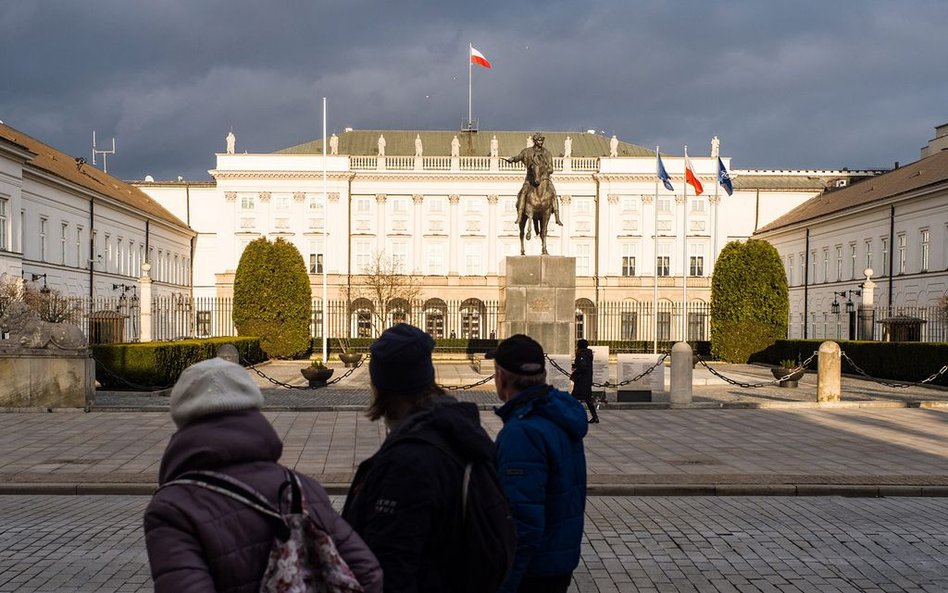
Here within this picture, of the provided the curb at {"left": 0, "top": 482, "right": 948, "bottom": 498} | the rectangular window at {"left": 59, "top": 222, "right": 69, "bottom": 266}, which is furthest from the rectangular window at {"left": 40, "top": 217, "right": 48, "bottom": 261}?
the curb at {"left": 0, "top": 482, "right": 948, "bottom": 498}

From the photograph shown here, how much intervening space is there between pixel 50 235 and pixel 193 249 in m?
30.7

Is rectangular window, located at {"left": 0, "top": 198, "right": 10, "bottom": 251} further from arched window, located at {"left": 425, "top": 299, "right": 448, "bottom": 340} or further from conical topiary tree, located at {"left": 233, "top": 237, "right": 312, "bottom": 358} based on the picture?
arched window, located at {"left": 425, "top": 299, "right": 448, "bottom": 340}

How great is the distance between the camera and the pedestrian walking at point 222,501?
2484mm

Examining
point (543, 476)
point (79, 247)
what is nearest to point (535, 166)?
point (543, 476)

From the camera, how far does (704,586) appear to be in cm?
681

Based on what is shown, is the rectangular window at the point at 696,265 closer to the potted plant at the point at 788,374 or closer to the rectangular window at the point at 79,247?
the rectangular window at the point at 79,247

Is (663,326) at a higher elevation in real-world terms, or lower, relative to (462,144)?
lower

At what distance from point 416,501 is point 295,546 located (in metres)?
0.41

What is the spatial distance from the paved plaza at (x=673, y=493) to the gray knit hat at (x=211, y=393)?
4.59 metres

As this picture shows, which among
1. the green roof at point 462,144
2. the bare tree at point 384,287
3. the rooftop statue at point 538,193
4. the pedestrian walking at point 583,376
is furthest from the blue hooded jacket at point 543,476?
the green roof at point 462,144

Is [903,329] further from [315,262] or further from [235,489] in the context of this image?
[315,262]

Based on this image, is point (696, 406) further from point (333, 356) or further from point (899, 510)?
point (333, 356)

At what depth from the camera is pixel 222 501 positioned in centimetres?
253

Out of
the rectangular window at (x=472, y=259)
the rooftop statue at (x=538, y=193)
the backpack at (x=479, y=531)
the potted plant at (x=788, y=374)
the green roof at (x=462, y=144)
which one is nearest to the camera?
the backpack at (x=479, y=531)
